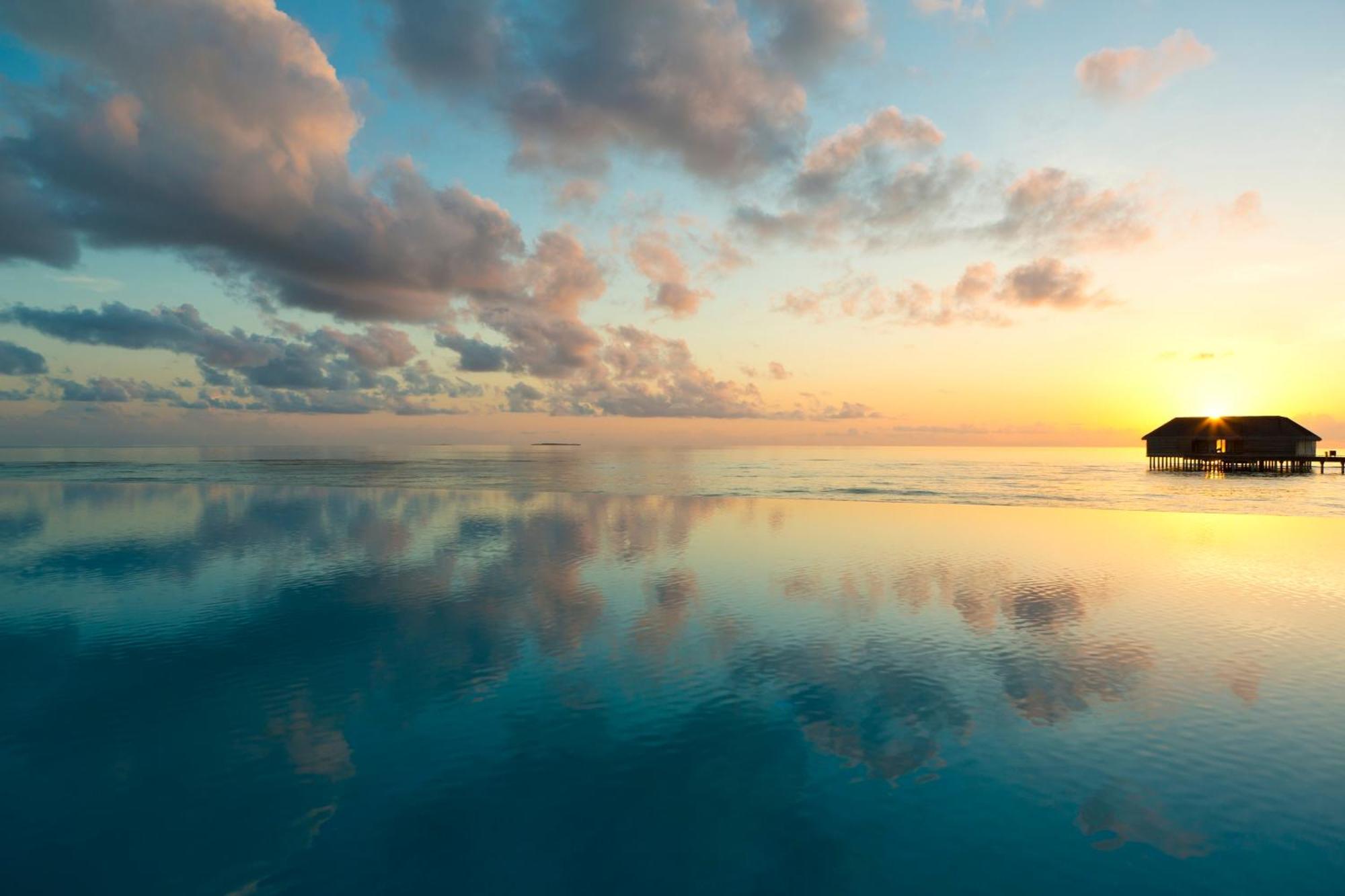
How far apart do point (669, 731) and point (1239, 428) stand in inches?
4613

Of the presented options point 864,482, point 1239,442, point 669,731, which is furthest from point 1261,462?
point 669,731

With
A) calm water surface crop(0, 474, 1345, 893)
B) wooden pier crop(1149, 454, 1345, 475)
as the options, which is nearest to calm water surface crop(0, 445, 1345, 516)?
wooden pier crop(1149, 454, 1345, 475)

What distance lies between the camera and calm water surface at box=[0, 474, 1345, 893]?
909 cm

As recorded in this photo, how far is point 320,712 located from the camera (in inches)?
536

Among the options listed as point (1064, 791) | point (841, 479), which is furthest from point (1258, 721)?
point (841, 479)

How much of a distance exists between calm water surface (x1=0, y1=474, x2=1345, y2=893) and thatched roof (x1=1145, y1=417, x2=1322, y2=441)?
87.2m

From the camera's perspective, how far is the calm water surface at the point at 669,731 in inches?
358

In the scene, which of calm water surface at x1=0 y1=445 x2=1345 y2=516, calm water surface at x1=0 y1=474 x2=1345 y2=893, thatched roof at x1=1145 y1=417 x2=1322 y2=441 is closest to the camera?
calm water surface at x1=0 y1=474 x2=1345 y2=893

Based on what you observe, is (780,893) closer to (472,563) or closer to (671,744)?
(671,744)

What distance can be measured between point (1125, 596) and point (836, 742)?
1775 centimetres

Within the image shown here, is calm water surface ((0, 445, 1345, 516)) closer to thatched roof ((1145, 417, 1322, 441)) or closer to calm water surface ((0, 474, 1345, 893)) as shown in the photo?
Result: thatched roof ((1145, 417, 1322, 441))

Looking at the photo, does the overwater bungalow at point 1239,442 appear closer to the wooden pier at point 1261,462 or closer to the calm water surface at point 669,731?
the wooden pier at point 1261,462

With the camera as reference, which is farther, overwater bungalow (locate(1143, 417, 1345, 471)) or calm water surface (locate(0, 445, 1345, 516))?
overwater bungalow (locate(1143, 417, 1345, 471))

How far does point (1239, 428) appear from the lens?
314 ft
